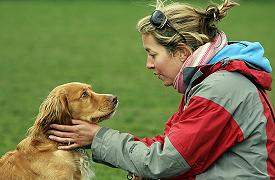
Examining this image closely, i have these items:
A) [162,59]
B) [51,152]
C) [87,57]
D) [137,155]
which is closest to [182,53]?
[162,59]

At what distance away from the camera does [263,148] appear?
405cm

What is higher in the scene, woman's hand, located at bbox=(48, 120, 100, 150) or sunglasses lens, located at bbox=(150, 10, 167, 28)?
sunglasses lens, located at bbox=(150, 10, 167, 28)

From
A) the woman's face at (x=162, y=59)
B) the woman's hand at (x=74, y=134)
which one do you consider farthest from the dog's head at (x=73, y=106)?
the woman's face at (x=162, y=59)

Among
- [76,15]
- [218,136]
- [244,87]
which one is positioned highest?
[244,87]

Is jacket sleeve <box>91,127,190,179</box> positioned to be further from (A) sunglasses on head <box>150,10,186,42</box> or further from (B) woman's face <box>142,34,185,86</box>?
(A) sunglasses on head <box>150,10,186,42</box>

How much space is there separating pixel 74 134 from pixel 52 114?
0.39 meters

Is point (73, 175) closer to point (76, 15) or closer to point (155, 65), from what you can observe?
point (155, 65)

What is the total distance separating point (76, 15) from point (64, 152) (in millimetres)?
25005

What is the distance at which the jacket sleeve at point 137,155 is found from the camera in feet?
13.1

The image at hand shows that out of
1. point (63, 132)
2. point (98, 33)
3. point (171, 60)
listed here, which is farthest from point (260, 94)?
point (98, 33)

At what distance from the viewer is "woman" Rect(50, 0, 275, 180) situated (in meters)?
3.95

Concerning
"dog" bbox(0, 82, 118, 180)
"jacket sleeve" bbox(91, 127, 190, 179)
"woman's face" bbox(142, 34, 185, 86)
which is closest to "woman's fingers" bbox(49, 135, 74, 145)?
"dog" bbox(0, 82, 118, 180)

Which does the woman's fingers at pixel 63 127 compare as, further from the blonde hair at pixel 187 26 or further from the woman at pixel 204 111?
the blonde hair at pixel 187 26

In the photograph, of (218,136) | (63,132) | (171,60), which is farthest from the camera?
(63,132)
